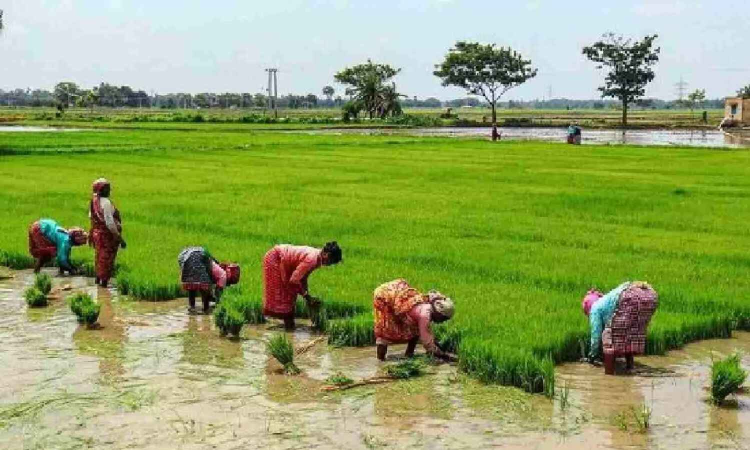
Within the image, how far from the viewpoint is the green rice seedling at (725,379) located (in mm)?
7191

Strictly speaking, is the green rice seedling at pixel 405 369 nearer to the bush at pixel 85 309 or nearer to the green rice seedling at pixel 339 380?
the green rice seedling at pixel 339 380

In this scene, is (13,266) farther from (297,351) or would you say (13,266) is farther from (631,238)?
(631,238)

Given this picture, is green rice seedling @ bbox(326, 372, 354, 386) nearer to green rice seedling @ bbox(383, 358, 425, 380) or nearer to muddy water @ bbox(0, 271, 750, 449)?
muddy water @ bbox(0, 271, 750, 449)

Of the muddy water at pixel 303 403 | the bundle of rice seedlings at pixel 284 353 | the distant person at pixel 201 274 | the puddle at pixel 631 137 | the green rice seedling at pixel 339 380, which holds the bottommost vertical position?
the muddy water at pixel 303 403

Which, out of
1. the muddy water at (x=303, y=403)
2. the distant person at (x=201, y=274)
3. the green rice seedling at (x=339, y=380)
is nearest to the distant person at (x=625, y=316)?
the muddy water at (x=303, y=403)

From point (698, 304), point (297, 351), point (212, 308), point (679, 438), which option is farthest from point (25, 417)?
point (698, 304)

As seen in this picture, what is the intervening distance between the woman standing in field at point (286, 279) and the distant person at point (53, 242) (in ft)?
14.2

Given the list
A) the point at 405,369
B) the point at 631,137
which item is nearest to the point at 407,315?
the point at 405,369

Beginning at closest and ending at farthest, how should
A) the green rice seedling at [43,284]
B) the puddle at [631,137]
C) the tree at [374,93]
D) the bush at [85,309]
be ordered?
1. the bush at [85,309]
2. the green rice seedling at [43,284]
3. the puddle at [631,137]
4. the tree at [374,93]

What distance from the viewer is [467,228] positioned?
54.1ft

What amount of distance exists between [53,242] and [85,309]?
352cm

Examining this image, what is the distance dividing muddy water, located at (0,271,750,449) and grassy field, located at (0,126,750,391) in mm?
503

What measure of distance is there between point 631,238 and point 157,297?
7722 mm

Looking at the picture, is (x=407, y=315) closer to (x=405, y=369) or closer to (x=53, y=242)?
(x=405, y=369)
